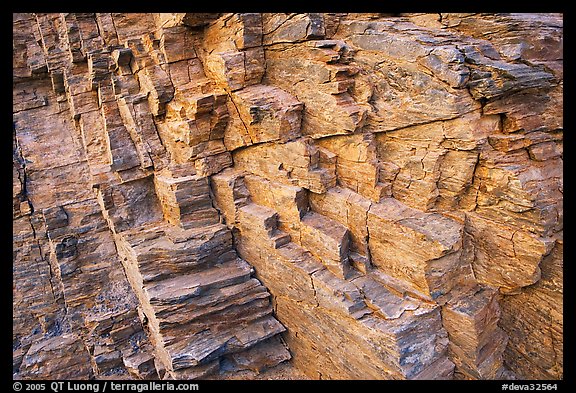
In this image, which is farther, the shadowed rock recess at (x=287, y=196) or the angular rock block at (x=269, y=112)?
the angular rock block at (x=269, y=112)

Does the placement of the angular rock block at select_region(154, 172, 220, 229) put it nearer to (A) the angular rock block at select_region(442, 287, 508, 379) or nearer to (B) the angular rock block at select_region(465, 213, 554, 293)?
(A) the angular rock block at select_region(442, 287, 508, 379)

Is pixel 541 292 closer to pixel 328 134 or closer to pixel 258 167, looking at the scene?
Answer: pixel 328 134

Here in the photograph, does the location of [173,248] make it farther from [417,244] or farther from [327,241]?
[417,244]

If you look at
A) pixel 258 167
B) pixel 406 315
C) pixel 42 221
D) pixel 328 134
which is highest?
pixel 328 134

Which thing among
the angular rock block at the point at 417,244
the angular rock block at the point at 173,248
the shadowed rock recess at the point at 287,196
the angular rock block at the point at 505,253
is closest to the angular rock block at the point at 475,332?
the shadowed rock recess at the point at 287,196

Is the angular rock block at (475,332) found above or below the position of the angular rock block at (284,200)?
below

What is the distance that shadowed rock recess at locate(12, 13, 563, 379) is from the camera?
434 inches

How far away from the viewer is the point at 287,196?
44.1 ft

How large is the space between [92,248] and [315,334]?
8905 millimetres

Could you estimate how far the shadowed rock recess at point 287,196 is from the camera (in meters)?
11.0

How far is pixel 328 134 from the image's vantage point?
12875 mm

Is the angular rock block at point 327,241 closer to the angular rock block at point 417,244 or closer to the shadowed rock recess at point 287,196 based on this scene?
the shadowed rock recess at point 287,196

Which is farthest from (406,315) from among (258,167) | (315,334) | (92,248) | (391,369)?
(92,248)

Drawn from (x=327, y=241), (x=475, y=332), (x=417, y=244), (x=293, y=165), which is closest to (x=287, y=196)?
(x=293, y=165)
